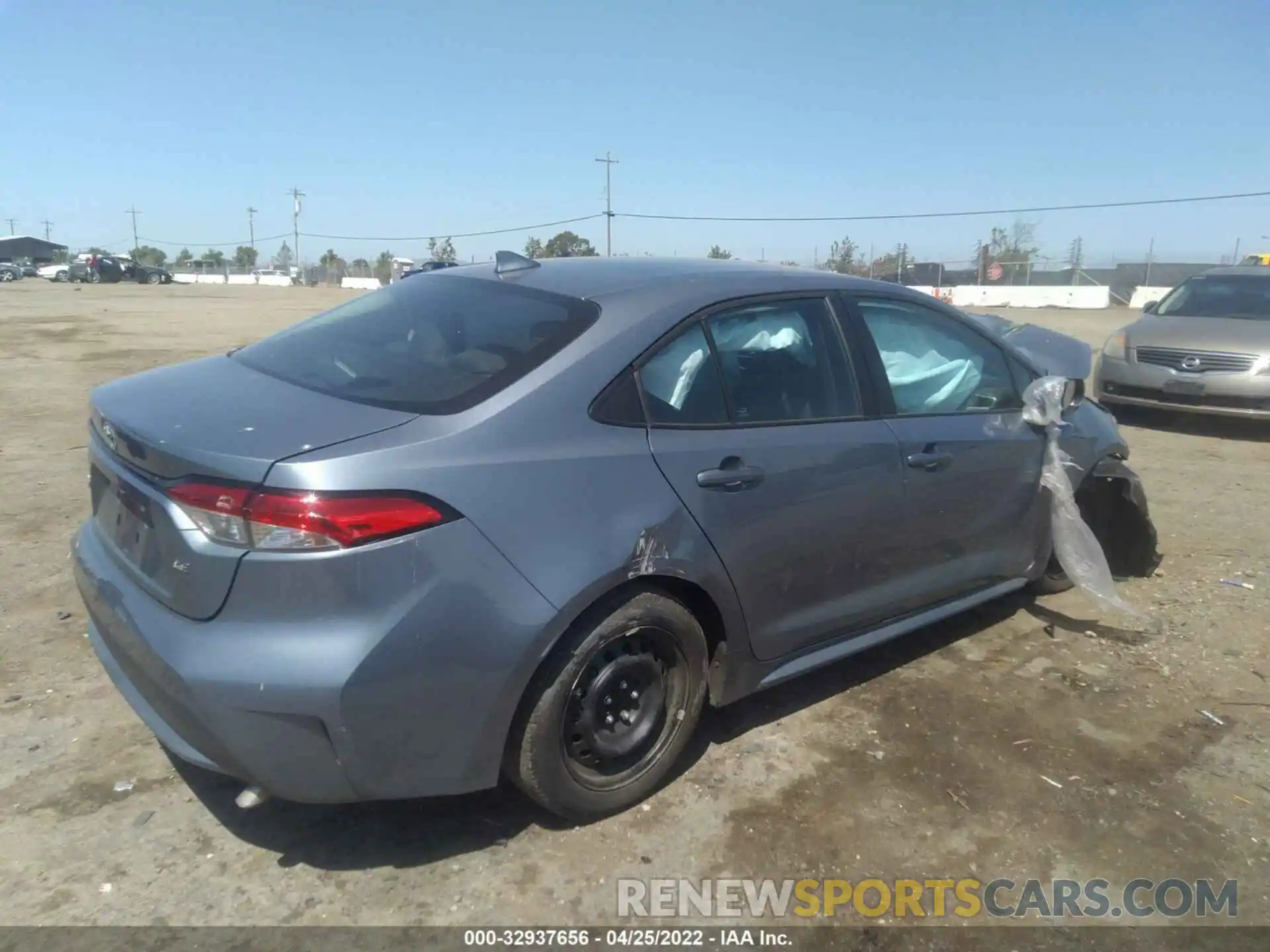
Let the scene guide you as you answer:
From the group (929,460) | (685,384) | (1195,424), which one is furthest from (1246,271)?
(685,384)

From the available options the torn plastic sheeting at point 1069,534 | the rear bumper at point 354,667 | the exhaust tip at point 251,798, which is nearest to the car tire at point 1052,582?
the torn plastic sheeting at point 1069,534

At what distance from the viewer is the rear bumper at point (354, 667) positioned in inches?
87.0

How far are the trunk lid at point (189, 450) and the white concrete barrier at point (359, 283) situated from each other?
5725 centimetres

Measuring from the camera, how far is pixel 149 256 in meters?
107

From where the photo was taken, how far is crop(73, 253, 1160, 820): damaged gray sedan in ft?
7.33

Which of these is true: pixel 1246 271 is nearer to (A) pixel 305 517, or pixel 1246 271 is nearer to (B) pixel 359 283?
(A) pixel 305 517

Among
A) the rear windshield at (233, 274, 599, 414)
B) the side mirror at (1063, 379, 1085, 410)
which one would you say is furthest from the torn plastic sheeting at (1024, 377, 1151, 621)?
the rear windshield at (233, 274, 599, 414)

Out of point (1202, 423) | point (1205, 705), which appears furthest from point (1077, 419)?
point (1202, 423)

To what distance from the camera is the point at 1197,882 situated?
266cm

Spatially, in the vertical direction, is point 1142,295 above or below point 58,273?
above

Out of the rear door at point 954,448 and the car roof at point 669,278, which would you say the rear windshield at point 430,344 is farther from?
the rear door at point 954,448

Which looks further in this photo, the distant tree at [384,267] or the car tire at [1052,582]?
the distant tree at [384,267]

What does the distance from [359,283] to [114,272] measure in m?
14.9

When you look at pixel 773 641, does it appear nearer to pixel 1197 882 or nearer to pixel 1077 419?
pixel 1197 882
